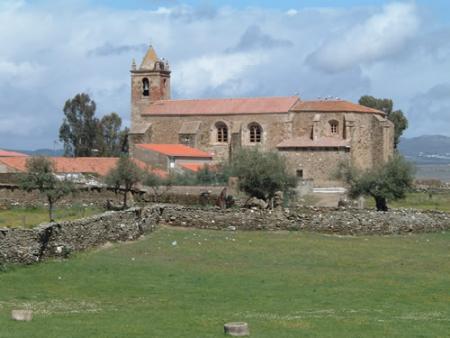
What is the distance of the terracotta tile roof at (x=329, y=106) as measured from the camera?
300 feet

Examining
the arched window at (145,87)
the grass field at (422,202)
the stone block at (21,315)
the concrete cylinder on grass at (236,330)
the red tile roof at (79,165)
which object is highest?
the arched window at (145,87)

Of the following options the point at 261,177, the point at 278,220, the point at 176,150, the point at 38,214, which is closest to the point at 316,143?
the point at 176,150

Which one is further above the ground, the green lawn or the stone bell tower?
the stone bell tower

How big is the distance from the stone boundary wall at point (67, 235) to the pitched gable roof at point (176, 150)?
54.4 m

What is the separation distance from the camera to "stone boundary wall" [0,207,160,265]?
24.9 m

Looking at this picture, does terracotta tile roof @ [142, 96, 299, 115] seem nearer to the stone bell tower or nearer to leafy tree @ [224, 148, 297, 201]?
the stone bell tower

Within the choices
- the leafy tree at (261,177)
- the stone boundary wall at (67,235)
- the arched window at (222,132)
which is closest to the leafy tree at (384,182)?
the leafy tree at (261,177)

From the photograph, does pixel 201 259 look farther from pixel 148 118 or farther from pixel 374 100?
pixel 374 100

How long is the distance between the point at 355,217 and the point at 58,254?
14488 mm

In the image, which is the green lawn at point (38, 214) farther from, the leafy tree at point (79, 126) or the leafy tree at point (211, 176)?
the leafy tree at point (79, 126)

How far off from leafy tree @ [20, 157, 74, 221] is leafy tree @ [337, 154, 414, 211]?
51.0 feet

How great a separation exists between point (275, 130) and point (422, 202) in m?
24.8

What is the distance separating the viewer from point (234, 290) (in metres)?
22.4

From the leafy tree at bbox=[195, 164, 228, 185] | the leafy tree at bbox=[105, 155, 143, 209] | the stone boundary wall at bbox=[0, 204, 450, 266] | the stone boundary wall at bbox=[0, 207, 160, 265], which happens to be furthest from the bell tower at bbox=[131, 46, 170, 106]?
the stone boundary wall at bbox=[0, 207, 160, 265]
